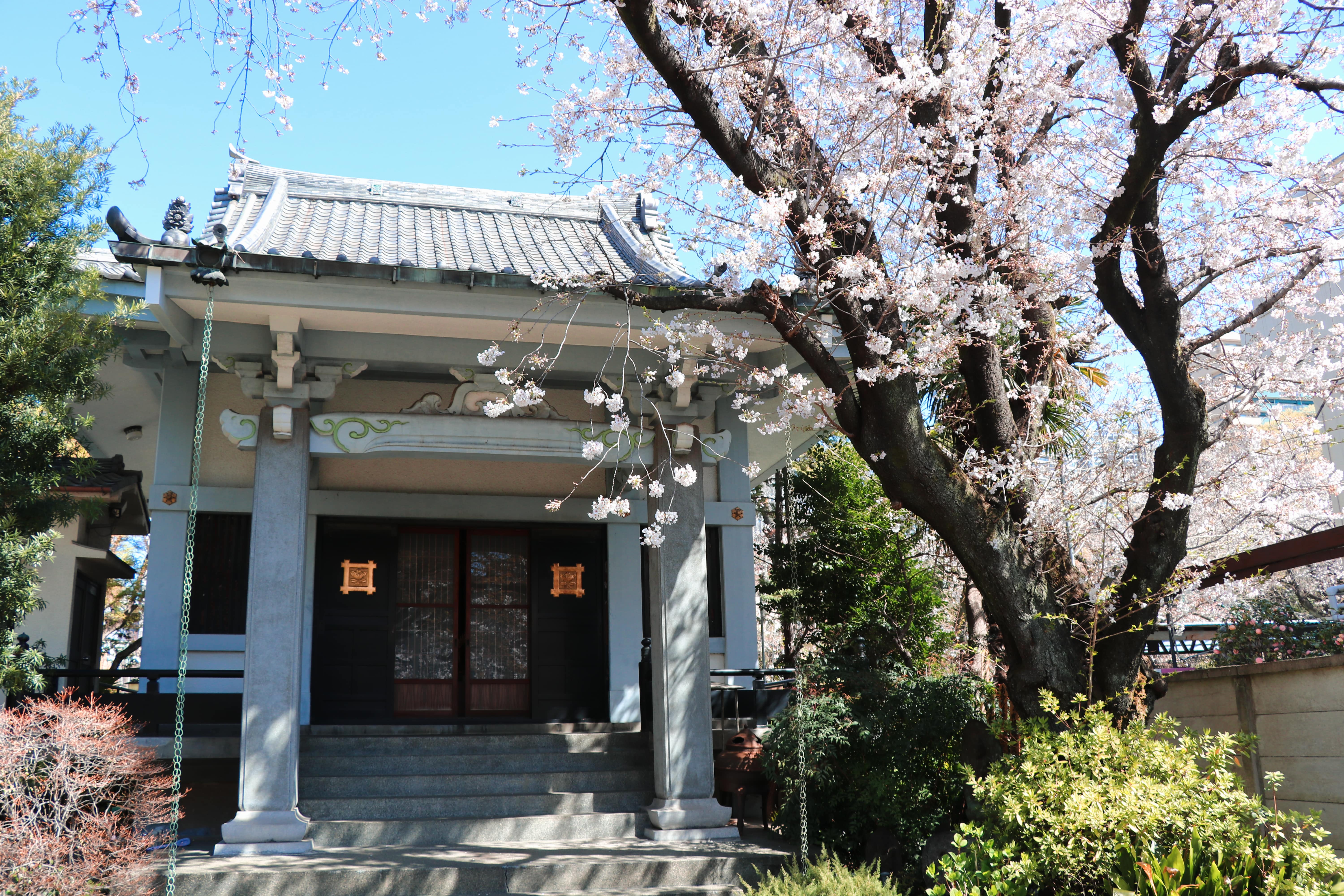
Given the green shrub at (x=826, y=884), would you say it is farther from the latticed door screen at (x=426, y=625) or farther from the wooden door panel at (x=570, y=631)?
the latticed door screen at (x=426, y=625)

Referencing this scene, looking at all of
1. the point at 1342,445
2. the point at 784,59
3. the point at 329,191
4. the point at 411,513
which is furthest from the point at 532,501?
the point at 1342,445

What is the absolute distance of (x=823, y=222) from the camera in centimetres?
513

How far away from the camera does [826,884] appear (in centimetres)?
432

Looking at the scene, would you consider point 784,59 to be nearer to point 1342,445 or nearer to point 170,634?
point 170,634

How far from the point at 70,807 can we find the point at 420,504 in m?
4.31

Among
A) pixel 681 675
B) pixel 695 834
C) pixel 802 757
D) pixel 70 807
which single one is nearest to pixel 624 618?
pixel 681 675

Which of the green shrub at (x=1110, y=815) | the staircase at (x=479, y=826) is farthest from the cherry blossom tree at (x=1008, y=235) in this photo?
the staircase at (x=479, y=826)

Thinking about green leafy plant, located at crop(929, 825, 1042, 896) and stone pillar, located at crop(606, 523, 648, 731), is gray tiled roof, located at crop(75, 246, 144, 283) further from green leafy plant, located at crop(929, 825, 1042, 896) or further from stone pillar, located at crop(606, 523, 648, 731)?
green leafy plant, located at crop(929, 825, 1042, 896)

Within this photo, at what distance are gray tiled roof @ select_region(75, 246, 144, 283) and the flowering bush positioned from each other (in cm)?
826

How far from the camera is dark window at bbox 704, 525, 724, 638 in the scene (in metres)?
9.10

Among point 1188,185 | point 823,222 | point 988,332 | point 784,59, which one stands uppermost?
point 784,59

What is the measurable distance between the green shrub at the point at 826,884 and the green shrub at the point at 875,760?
1464 millimetres

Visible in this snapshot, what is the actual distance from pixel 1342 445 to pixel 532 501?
14395 mm

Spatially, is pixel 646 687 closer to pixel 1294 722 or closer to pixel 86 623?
pixel 1294 722
